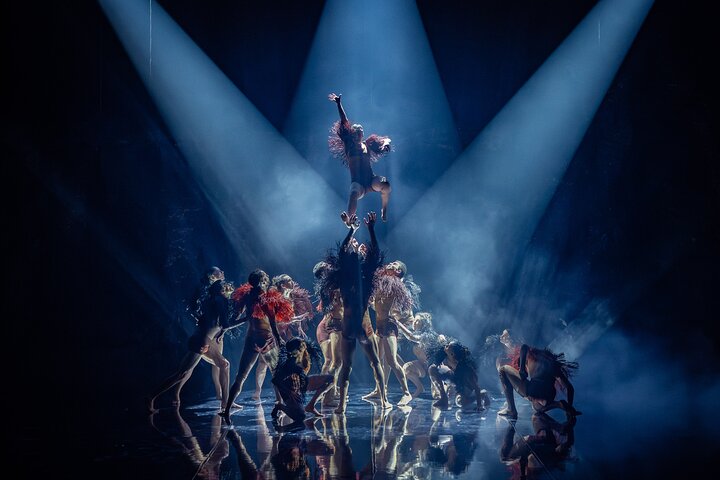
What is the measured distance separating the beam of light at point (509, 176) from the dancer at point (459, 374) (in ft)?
12.9

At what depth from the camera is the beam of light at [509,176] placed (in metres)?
9.70

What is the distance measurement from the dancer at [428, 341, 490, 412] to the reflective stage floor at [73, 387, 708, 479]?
0.38m

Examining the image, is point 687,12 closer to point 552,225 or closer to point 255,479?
point 552,225

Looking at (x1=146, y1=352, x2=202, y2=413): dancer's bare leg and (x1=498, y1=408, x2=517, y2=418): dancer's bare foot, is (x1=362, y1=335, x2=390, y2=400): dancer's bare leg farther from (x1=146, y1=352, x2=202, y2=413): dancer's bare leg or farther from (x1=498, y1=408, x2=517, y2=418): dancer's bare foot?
(x1=146, y1=352, x2=202, y2=413): dancer's bare leg

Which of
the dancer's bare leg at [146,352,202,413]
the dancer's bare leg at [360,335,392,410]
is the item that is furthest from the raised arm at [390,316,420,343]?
the dancer's bare leg at [146,352,202,413]

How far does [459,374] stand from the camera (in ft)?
23.5

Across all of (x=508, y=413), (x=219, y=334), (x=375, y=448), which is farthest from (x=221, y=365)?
(x=508, y=413)

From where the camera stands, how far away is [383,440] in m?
5.06

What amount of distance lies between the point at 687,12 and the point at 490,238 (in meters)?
4.85

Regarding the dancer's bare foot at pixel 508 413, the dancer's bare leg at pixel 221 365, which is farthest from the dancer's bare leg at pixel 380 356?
the dancer's bare leg at pixel 221 365

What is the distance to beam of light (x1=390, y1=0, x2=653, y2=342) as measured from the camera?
970 centimetres

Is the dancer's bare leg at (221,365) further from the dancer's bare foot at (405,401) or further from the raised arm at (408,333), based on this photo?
the raised arm at (408,333)

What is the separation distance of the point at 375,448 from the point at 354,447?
7.2 inches

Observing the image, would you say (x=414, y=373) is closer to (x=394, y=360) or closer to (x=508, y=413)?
(x=394, y=360)
